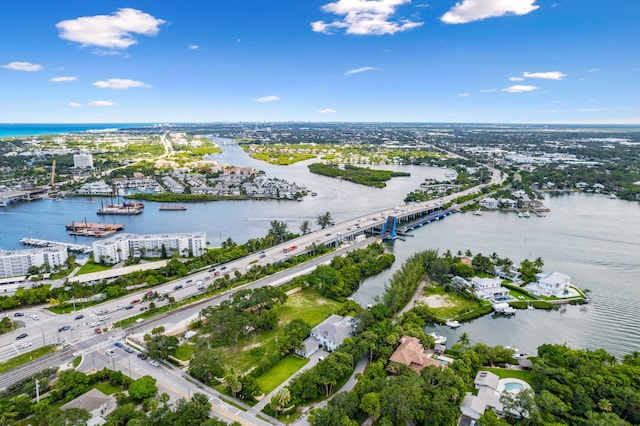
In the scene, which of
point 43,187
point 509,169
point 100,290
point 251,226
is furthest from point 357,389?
point 509,169

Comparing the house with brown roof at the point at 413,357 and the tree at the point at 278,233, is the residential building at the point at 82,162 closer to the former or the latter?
the tree at the point at 278,233

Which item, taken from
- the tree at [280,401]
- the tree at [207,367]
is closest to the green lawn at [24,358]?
the tree at [207,367]

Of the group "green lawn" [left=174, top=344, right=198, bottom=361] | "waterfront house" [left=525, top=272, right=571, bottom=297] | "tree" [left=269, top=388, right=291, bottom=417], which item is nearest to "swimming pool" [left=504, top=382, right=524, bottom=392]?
"tree" [left=269, top=388, right=291, bottom=417]

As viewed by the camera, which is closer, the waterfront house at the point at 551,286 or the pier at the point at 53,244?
the waterfront house at the point at 551,286

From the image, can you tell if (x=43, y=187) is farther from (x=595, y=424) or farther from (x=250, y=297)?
(x=595, y=424)

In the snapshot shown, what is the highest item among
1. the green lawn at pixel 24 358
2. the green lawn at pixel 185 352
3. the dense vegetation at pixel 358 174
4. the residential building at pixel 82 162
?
the residential building at pixel 82 162

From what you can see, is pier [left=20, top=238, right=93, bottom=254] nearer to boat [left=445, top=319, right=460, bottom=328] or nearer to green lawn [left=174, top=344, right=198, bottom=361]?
green lawn [left=174, top=344, right=198, bottom=361]
